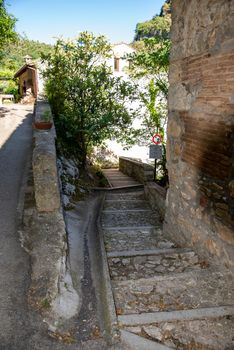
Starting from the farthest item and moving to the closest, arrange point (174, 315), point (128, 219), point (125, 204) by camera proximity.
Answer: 1. point (125, 204)
2. point (128, 219)
3. point (174, 315)

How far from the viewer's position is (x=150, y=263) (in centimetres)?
449

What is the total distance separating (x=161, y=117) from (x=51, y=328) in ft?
36.0

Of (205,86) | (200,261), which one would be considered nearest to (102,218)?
(200,261)

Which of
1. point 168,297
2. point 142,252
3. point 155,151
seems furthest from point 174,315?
point 155,151

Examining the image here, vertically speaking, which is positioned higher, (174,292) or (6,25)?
(6,25)

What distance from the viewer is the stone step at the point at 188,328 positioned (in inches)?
115

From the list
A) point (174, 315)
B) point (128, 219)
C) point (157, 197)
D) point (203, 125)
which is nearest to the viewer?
point (174, 315)

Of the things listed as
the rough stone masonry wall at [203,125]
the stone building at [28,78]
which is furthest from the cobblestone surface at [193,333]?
the stone building at [28,78]

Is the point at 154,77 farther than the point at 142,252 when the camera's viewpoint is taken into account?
Yes

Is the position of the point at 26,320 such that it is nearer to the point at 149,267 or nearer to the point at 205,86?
the point at 149,267

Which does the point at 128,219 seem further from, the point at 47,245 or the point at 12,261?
the point at 12,261

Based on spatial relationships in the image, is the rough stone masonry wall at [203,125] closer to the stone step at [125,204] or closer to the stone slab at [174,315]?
the stone slab at [174,315]

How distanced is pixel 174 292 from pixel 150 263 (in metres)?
0.87

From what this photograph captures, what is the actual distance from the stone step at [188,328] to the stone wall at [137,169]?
7.00 metres
